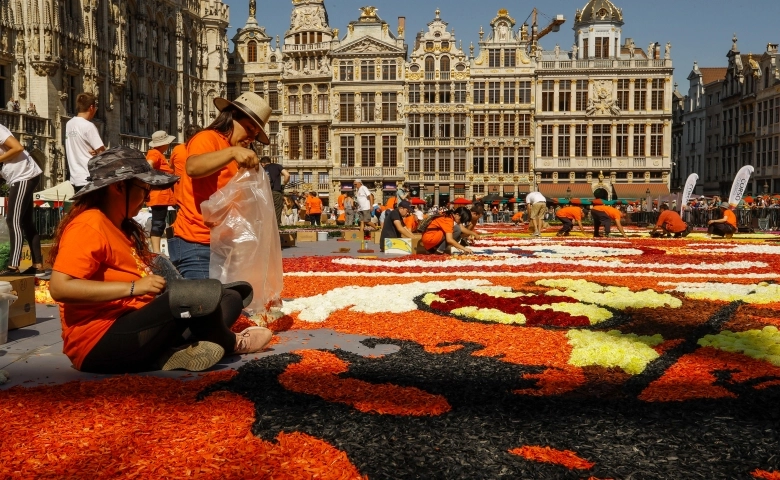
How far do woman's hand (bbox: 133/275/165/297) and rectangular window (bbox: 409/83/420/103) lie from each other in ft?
161

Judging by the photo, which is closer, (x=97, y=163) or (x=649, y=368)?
(x=97, y=163)

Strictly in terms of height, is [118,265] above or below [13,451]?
above

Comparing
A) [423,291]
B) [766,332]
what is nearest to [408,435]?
[766,332]

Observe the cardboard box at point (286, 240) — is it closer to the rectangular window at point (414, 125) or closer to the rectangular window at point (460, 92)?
the rectangular window at point (414, 125)

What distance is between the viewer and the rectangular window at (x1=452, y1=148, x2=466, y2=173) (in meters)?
52.8

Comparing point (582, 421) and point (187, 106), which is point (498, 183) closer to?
point (187, 106)

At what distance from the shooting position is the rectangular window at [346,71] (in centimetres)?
5250

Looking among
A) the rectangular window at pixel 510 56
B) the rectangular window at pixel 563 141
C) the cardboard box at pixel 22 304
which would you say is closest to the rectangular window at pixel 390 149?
the rectangular window at pixel 510 56

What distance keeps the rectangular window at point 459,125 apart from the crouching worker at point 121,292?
48.7 metres

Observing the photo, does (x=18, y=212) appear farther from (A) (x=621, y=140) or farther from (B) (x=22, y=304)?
(A) (x=621, y=140)

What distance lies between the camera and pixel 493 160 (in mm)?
52906

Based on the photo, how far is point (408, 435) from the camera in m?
3.35

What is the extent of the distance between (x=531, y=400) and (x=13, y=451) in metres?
2.24

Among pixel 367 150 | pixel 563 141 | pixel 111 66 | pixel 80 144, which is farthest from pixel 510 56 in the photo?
pixel 80 144
